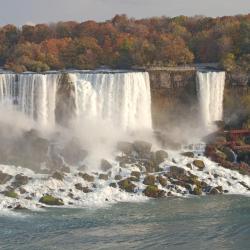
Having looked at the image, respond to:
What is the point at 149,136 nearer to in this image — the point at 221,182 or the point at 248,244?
the point at 221,182

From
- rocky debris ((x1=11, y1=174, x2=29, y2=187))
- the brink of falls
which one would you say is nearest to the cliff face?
the brink of falls

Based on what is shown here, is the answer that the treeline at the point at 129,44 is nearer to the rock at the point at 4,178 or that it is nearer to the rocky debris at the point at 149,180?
the rocky debris at the point at 149,180

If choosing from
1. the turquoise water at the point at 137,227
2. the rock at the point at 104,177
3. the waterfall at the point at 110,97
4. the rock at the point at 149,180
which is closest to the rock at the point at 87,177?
the rock at the point at 104,177

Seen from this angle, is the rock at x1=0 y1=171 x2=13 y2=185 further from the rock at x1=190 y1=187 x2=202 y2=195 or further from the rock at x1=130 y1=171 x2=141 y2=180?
the rock at x1=190 y1=187 x2=202 y2=195

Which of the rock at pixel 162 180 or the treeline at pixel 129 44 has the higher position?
the treeline at pixel 129 44

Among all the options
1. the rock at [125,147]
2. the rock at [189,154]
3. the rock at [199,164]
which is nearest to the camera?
the rock at [199,164]

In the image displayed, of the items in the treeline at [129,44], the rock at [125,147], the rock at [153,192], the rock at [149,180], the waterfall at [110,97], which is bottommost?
the rock at [153,192]
